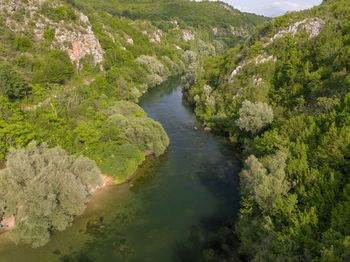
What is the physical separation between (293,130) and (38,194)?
35.2 metres

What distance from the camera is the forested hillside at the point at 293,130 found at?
20.5 metres

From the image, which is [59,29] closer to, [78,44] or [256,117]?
[78,44]

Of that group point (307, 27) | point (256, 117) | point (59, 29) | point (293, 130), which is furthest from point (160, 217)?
point (59, 29)

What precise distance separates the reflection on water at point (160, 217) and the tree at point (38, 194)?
2.37 m

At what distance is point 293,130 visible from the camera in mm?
33094

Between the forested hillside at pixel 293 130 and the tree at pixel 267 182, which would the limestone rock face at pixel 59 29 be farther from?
the tree at pixel 267 182

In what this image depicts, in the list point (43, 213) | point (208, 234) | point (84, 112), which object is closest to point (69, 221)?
point (43, 213)

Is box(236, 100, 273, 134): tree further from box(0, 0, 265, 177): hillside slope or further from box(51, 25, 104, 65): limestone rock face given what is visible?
box(51, 25, 104, 65): limestone rock face

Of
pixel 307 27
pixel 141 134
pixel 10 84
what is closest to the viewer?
pixel 141 134

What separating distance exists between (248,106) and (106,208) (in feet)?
110

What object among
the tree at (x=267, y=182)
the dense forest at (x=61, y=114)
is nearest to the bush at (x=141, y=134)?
the dense forest at (x=61, y=114)

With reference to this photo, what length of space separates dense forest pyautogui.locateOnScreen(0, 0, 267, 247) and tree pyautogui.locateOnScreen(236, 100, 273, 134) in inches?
666

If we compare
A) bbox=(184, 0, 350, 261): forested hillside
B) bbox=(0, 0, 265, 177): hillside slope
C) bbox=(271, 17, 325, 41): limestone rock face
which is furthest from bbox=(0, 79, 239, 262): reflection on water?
bbox=(271, 17, 325, 41): limestone rock face

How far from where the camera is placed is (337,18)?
58125mm
